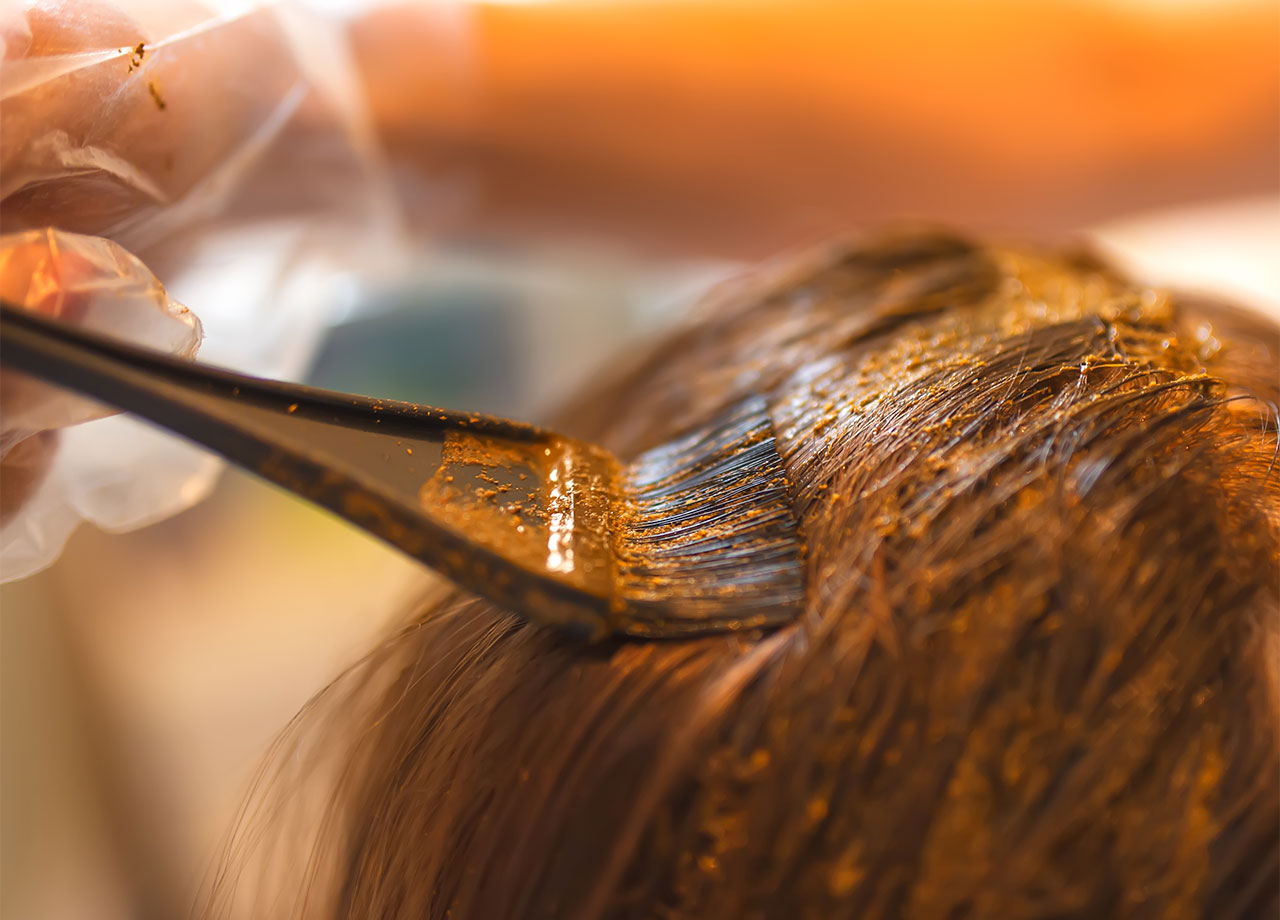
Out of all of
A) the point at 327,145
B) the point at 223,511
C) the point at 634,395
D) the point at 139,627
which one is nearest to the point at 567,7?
the point at 327,145

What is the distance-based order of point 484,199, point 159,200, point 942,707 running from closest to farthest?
point 942,707 < point 159,200 < point 484,199

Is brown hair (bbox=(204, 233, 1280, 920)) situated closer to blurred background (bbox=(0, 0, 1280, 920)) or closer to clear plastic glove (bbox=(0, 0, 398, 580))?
clear plastic glove (bbox=(0, 0, 398, 580))

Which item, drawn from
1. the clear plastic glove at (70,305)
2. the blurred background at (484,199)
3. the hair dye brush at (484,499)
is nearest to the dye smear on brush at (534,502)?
the hair dye brush at (484,499)

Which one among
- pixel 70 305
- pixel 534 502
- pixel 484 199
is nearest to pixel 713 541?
pixel 534 502

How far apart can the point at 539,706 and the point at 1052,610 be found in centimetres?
17

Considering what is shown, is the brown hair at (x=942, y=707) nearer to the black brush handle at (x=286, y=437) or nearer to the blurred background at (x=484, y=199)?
the black brush handle at (x=286, y=437)

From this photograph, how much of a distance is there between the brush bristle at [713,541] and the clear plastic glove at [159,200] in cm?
20

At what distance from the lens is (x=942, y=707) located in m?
0.26

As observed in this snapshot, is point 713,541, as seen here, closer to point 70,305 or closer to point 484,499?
point 484,499

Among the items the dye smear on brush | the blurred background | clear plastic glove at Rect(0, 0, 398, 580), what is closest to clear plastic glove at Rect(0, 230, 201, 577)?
clear plastic glove at Rect(0, 0, 398, 580)

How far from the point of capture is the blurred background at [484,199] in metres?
0.71

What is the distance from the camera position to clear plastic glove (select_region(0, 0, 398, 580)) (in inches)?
13.7

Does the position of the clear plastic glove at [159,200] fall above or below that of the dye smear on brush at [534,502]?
above

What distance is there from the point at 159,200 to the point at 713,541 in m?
0.32
